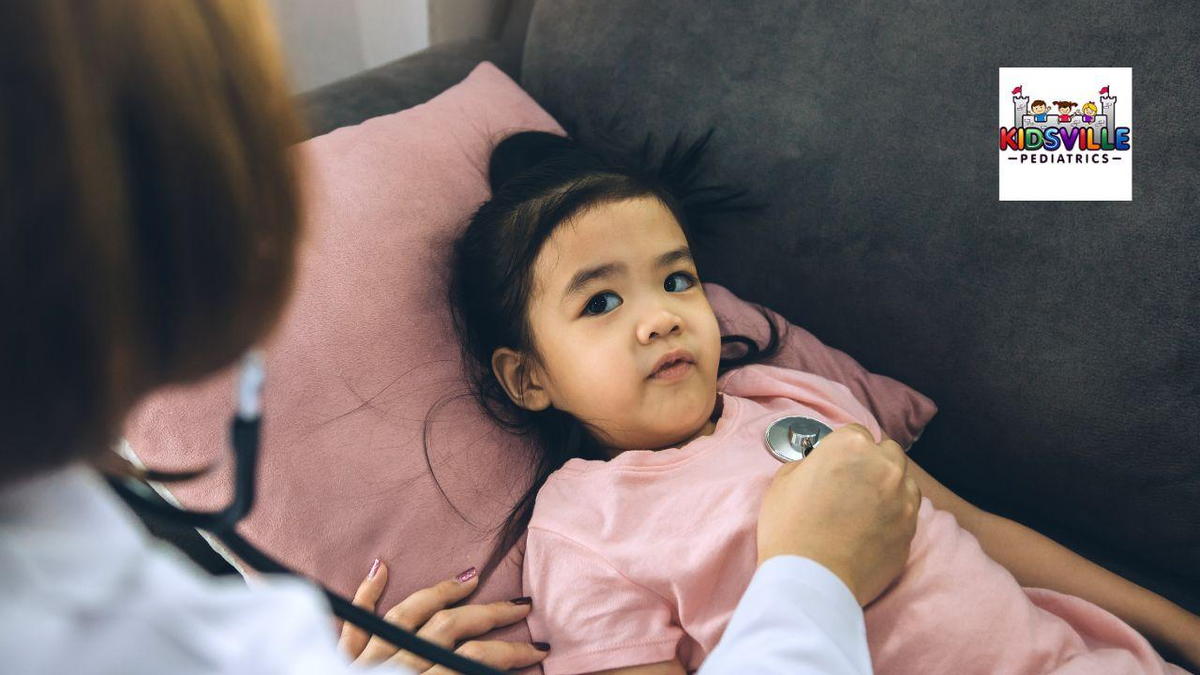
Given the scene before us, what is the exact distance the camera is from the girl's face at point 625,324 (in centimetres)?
97

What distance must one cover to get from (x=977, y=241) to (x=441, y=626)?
2.53 ft

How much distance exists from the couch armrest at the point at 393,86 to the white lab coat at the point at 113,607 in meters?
0.91

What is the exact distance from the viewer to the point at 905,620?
0.83 meters

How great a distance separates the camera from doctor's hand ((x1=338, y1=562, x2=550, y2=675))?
841 millimetres

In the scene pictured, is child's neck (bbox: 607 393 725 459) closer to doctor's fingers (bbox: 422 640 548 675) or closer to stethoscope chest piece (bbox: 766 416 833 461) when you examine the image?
stethoscope chest piece (bbox: 766 416 833 461)

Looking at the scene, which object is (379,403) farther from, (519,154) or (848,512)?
(848,512)

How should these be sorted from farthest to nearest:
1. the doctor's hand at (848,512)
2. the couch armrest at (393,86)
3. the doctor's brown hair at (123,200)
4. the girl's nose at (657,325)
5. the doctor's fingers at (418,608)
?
the couch armrest at (393,86) < the girl's nose at (657,325) < the doctor's fingers at (418,608) < the doctor's hand at (848,512) < the doctor's brown hair at (123,200)

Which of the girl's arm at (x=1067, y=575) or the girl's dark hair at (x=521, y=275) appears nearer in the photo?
the girl's arm at (x=1067, y=575)

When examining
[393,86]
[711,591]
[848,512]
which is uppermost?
[393,86]

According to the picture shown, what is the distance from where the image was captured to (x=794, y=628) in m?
0.62

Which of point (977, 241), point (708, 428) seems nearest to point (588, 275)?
point (708, 428)

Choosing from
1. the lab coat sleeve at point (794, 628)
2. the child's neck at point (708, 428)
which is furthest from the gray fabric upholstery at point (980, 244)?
the lab coat sleeve at point (794, 628)

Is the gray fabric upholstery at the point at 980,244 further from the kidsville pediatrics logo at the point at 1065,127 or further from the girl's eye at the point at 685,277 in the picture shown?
the girl's eye at the point at 685,277

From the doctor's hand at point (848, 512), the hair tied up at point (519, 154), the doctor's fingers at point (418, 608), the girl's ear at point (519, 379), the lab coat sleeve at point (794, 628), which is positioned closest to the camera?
the lab coat sleeve at point (794, 628)
